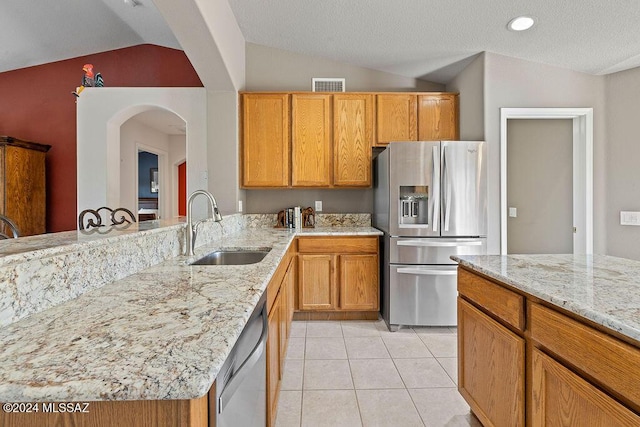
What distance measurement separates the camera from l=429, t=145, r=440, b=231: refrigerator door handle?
292 cm

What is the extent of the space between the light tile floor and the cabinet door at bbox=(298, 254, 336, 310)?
24cm

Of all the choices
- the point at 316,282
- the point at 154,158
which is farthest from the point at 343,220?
the point at 154,158

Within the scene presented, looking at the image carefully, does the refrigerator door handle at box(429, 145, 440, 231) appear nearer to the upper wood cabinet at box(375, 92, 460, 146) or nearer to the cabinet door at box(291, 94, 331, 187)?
the upper wood cabinet at box(375, 92, 460, 146)

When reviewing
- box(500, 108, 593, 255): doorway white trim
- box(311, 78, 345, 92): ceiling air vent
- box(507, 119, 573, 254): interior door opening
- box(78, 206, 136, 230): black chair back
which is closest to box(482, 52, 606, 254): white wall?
box(500, 108, 593, 255): doorway white trim

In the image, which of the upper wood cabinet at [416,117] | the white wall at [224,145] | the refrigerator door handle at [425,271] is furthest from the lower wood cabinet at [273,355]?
the upper wood cabinet at [416,117]

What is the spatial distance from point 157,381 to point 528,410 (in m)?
1.32

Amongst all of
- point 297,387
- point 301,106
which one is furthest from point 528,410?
point 301,106

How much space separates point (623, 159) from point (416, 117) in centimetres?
186

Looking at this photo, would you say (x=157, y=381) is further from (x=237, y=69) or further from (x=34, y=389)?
(x=237, y=69)

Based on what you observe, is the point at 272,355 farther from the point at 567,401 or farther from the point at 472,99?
the point at 472,99

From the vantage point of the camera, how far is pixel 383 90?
12.3 feet

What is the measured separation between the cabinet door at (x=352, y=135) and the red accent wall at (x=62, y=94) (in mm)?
1990

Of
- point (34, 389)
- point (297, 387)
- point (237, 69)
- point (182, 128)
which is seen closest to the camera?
point (34, 389)

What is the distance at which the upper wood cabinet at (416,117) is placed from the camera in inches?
137
